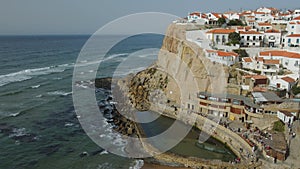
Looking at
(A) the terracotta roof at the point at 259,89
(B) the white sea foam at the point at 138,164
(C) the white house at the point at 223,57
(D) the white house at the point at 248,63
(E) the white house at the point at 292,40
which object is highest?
(E) the white house at the point at 292,40

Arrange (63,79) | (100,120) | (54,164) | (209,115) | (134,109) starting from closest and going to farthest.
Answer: (54,164)
(209,115)
(100,120)
(134,109)
(63,79)

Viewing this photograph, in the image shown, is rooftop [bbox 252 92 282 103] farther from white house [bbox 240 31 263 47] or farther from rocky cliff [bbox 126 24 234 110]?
white house [bbox 240 31 263 47]

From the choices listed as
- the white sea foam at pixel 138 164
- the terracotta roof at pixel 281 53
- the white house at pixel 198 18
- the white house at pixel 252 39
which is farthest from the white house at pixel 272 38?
the white sea foam at pixel 138 164

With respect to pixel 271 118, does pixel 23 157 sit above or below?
below

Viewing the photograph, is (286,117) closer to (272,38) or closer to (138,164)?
(138,164)

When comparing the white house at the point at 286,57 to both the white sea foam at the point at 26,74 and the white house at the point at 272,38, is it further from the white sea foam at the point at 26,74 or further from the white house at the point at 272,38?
the white sea foam at the point at 26,74

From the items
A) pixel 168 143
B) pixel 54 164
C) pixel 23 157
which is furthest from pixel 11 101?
pixel 168 143

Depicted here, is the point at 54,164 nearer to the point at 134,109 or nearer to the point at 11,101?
the point at 134,109
